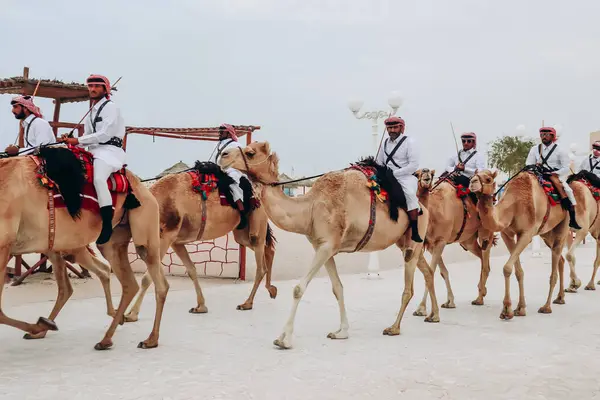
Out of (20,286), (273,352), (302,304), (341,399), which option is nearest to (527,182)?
(302,304)

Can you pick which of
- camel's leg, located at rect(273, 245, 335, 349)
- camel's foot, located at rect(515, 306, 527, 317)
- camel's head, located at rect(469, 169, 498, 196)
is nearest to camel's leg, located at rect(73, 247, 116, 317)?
camel's leg, located at rect(273, 245, 335, 349)

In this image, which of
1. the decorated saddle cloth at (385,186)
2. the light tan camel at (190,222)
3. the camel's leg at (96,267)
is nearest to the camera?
the decorated saddle cloth at (385,186)

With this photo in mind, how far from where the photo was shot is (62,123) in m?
11.1

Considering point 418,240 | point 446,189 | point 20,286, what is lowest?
point 20,286

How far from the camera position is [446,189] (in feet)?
30.0

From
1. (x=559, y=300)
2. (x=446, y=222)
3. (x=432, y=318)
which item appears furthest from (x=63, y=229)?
(x=559, y=300)

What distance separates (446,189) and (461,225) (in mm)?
573

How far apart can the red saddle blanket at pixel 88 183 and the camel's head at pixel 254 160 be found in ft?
3.68

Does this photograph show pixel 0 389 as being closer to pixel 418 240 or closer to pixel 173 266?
pixel 418 240

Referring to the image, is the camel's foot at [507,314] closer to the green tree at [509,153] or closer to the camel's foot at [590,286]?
the camel's foot at [590,286]

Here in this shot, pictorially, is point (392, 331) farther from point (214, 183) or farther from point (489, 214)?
point (214, 183)

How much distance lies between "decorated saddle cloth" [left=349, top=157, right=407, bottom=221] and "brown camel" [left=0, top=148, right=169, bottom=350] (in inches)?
98.9

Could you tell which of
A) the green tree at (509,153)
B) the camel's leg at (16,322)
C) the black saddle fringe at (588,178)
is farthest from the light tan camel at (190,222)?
the green tree at (509,153)

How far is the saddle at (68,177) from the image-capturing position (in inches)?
233
